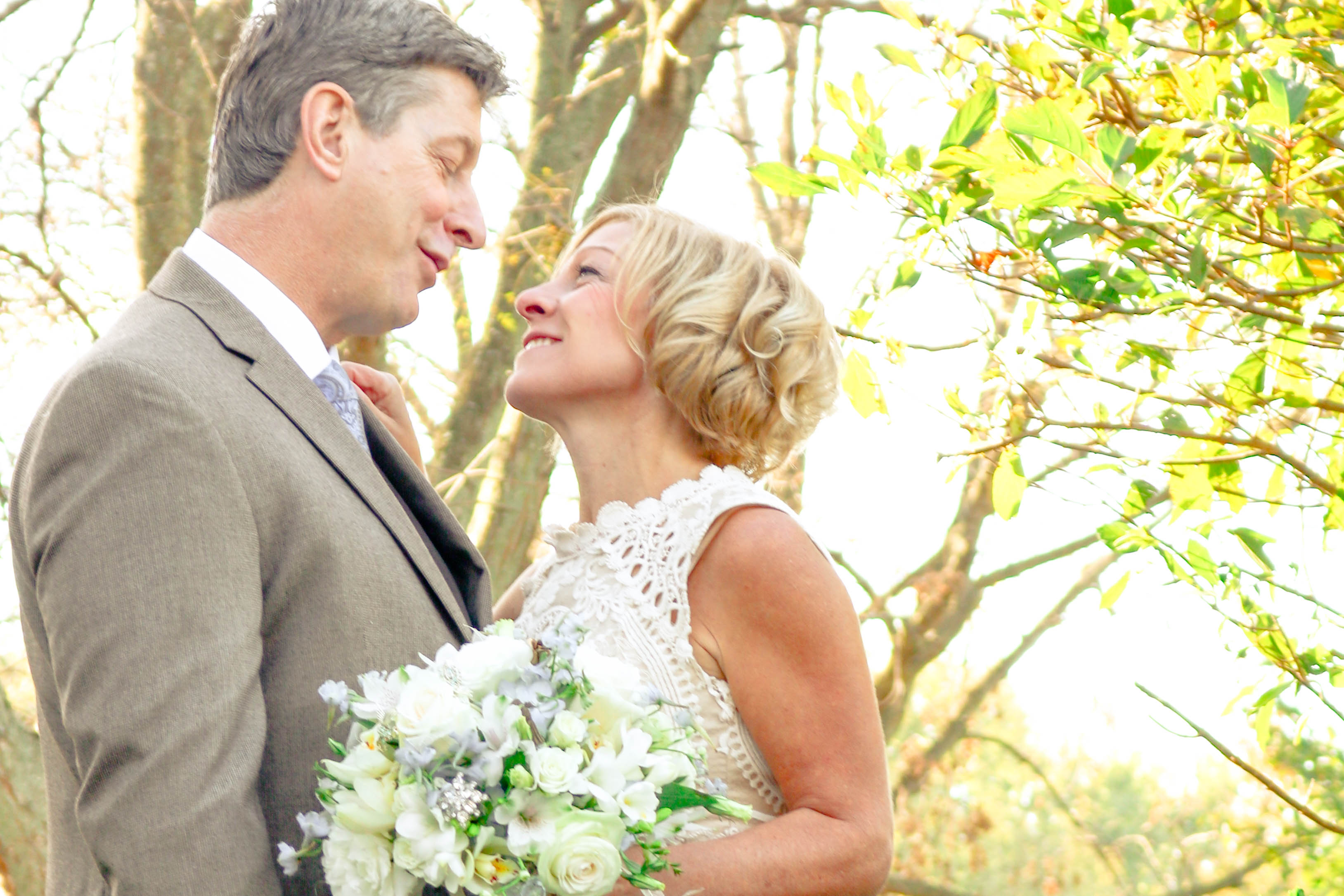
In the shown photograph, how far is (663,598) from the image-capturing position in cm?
239

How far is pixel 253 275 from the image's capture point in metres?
2.08

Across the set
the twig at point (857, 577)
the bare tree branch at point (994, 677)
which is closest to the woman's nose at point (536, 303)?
the twig at point (857, 577)

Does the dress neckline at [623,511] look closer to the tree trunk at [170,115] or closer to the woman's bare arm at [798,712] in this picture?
the woman's bare arm at [798,712]

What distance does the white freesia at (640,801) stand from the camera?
1.54 m

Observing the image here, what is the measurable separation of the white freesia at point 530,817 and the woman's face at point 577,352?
124cm

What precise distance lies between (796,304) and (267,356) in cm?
118

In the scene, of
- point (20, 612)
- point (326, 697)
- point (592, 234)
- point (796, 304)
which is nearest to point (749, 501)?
point (796, 304)

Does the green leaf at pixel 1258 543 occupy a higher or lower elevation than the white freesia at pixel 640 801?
higher

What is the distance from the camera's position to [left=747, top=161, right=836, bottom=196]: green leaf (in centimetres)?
215

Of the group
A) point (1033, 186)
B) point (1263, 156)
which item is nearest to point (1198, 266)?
point (1263, 156)

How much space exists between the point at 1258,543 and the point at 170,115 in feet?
13.9

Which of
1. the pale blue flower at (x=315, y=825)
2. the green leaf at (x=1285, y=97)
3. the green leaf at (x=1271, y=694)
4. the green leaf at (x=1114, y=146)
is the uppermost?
the green leaf at (x=1285, y=97)

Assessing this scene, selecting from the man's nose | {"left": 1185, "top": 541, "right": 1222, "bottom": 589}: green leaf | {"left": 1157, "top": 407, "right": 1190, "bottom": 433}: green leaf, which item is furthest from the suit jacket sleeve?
{"left": 1157, "top": 407, "right": 1190, "bottom": 433}: green leaf

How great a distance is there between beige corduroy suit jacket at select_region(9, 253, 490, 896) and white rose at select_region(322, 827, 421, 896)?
11 cm
